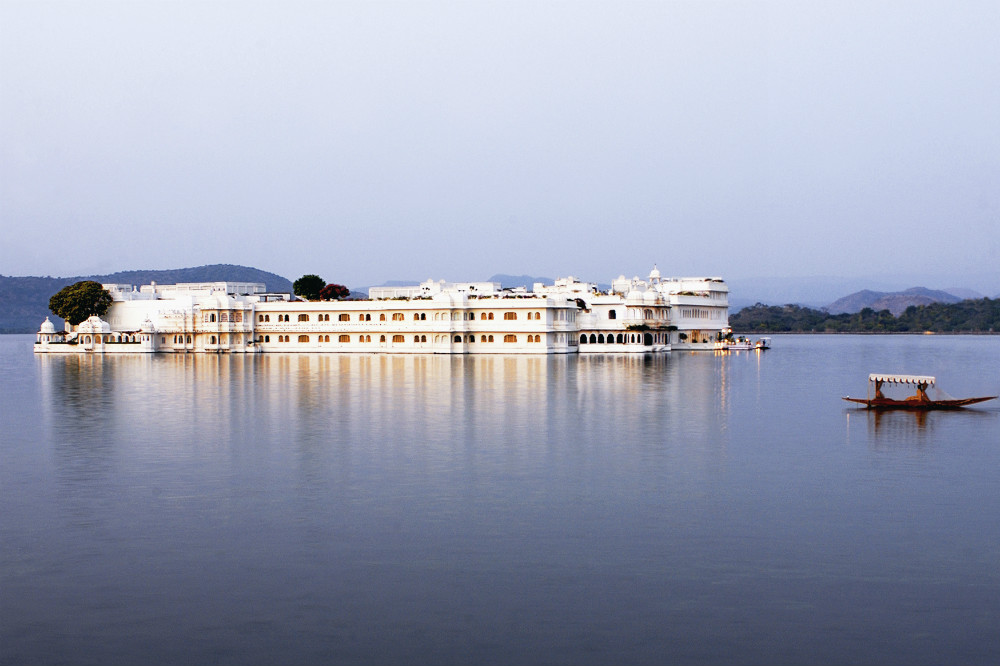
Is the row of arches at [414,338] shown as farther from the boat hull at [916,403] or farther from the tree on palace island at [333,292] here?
the boat hull at [916,403]

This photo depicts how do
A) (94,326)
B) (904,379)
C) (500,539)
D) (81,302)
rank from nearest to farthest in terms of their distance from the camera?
(500,539), (904,379), (94,326), (81,302)

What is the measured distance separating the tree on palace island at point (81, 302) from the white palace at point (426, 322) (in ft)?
4.04

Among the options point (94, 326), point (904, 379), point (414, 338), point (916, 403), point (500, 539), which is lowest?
point (500, 539)

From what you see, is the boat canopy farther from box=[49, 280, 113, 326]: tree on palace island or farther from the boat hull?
box=[49, 280, 113, 326]: tree on palace island

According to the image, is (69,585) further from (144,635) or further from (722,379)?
(722,379)

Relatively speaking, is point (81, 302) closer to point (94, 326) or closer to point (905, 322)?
point (94, 326)

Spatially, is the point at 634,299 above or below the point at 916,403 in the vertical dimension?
above

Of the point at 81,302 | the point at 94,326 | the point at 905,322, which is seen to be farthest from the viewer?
the point at 905,322

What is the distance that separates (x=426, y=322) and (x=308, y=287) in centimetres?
3165

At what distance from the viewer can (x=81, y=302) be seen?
9038cm

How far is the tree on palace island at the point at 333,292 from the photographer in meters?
109

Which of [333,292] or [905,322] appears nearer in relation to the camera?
[333,292]

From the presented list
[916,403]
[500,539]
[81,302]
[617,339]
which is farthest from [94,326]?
[500,539]

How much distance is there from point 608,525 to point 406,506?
3.46m
